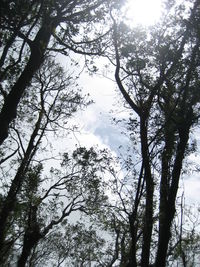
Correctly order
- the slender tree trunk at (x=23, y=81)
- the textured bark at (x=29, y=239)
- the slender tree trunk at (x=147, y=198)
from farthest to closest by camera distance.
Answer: the textured bark at (x=29, y=239) → the slender tree trunk at (x=147, y=198) → the slender tree trunk at (x=23, y=81)

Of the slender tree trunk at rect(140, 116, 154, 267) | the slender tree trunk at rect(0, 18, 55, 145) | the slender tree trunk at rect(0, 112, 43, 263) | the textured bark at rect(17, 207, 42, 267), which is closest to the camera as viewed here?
the slender tree trunk at rect(0, 18, 55, 145)

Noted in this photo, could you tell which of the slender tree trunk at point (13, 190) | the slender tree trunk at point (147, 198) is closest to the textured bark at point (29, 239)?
the slender tree trunk at point (13, 190)

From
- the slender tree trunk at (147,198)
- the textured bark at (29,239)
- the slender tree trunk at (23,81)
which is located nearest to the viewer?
the slender tree trunk at (23,81)

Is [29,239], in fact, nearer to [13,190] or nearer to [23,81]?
[13,190]

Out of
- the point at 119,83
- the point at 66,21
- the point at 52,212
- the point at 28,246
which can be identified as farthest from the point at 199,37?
the point at 52,212

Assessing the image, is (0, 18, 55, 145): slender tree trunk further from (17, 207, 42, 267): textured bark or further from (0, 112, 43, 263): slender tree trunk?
(17, 207, 42, 267): textured bark

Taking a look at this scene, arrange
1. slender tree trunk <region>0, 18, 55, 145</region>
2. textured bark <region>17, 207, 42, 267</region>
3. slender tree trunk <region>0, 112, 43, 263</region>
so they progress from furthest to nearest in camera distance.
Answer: textured bark <region>17, 207, 42, 267</region>, slender tree trunk <region>0, 112, 43, 263</region>, slender tree trunk <region>0, 18, 55, 145</region>

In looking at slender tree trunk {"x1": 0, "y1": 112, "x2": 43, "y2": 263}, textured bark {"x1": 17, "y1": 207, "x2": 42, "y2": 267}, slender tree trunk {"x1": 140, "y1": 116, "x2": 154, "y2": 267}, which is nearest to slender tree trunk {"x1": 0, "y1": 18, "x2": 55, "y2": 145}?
slender tree trunk {"x1": 140, "y1": 116, "x2": 154, "y2": 267}

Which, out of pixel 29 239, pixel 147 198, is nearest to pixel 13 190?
pixel 29 239

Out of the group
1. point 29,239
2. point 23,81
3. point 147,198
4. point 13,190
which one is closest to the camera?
point 23,81

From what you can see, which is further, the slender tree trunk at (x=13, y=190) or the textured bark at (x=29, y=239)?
the textured bark at (x=29, y=239)

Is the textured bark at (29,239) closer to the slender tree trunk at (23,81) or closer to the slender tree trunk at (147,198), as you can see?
the slender tree trunk at (147,198)

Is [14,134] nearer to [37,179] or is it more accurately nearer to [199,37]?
[37,179]

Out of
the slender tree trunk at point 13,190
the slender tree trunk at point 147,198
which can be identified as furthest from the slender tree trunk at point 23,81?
the slender tree trunk at point 13,190
